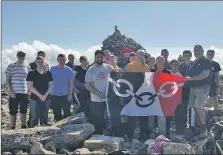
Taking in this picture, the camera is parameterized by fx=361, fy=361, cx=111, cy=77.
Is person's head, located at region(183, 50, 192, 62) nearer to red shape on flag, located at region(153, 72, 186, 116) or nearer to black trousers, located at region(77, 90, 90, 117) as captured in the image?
red shape on flag, located at region(153, 72, 186, 116)

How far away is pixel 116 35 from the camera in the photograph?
37.5 m

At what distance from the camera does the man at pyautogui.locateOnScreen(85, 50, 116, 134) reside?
10836 millimetres

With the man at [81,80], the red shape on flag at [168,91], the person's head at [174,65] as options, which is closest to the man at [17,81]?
the man at [81,80]

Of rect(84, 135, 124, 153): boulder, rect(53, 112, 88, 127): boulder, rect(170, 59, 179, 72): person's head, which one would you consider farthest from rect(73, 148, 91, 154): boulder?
rect(170, 59, 179, 72): person's head

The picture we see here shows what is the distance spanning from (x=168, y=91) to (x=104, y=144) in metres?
3.17

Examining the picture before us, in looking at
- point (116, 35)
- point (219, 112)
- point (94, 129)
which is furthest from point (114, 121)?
point (116, 35)

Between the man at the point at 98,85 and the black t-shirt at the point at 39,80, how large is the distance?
143cm

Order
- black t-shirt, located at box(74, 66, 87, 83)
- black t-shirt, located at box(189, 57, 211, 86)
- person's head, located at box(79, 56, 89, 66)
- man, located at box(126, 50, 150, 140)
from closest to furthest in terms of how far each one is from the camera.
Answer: man, located at box(126, 50, 150, 140) < black t-shirt, located at box(189, 57, 211, 86) < person's head, located at box(79, 56, 89, 66) < black t-shirt, located at box(74, 66, 87, 83)

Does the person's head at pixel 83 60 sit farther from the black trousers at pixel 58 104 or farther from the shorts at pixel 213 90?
the shorts at pixel 213 90

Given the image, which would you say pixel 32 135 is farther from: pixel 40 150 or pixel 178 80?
pixel 178 80

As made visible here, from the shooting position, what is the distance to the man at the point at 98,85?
1084cm

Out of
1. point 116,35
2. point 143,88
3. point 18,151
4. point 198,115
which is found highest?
point 116,35

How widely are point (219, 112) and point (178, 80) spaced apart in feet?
8.69

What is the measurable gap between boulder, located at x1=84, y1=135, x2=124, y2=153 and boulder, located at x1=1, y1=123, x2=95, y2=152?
35cm
